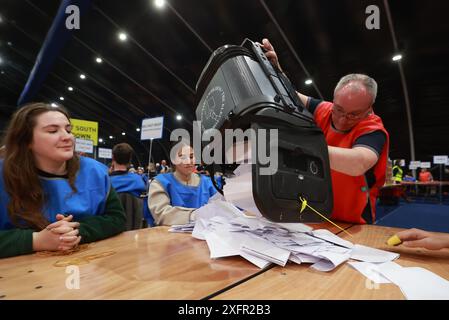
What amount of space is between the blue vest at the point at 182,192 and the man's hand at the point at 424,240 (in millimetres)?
1360

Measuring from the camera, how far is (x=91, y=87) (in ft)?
26.7

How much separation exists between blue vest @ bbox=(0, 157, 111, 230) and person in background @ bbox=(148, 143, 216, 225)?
1.88 ft

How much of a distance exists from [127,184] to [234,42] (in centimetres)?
384

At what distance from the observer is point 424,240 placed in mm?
608

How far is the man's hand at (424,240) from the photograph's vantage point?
1.96 ft

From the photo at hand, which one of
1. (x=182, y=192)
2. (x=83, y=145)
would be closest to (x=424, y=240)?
(x=182, y=192)

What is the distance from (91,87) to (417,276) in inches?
376

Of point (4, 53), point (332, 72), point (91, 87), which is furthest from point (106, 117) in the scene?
point (332, 72)

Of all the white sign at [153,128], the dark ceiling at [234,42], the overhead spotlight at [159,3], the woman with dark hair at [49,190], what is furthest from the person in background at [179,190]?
the overhead spotlight at [159,3]

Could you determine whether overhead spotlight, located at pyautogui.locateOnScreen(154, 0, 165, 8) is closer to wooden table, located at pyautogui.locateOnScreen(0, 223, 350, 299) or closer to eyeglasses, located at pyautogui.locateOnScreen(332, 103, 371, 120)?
eyeglasses, located at pyautogui.locateOnScreen(332, 103, 371, 120)

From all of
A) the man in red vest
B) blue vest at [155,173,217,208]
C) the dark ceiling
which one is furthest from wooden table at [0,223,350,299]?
the dark ceiling

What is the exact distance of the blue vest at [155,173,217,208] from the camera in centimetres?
172

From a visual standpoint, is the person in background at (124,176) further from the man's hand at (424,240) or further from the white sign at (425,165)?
the white sign at (425,165)
